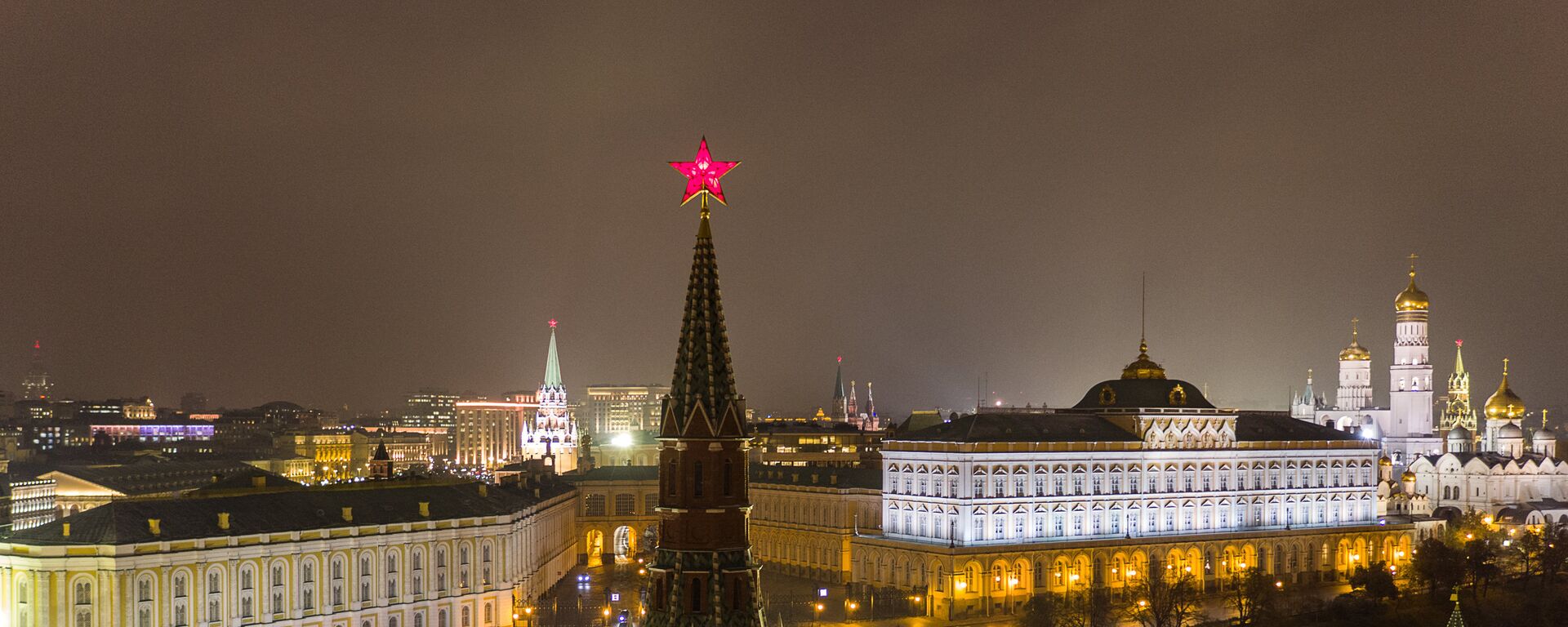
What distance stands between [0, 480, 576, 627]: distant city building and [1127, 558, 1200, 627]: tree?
44964 millimetres

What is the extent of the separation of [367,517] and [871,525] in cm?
4898

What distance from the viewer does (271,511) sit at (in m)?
106

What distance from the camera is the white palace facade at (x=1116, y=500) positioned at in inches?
4993

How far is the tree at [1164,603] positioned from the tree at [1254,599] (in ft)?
10.4

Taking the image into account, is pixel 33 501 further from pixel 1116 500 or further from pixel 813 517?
pixel 1116 500

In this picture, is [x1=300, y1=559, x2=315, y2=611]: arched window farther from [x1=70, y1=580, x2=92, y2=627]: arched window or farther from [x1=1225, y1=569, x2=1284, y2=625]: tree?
[x1=1225, y1=569, x2=1284, y2=625]: tree

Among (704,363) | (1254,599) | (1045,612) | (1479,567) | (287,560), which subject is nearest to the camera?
(704,363)

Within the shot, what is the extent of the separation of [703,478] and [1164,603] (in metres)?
87.5

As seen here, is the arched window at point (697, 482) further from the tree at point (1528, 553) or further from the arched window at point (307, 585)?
the tree at point (1528, 553)

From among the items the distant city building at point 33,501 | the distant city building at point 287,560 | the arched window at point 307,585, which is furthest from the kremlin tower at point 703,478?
the distant city building at point 33,501

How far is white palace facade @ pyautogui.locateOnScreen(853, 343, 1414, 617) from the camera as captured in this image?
127 m

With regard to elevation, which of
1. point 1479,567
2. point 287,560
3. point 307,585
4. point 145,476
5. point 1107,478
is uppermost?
point 1107,478

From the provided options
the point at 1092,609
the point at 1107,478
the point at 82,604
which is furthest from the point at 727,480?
the point at 1107,478

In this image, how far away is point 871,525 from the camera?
144000mm
